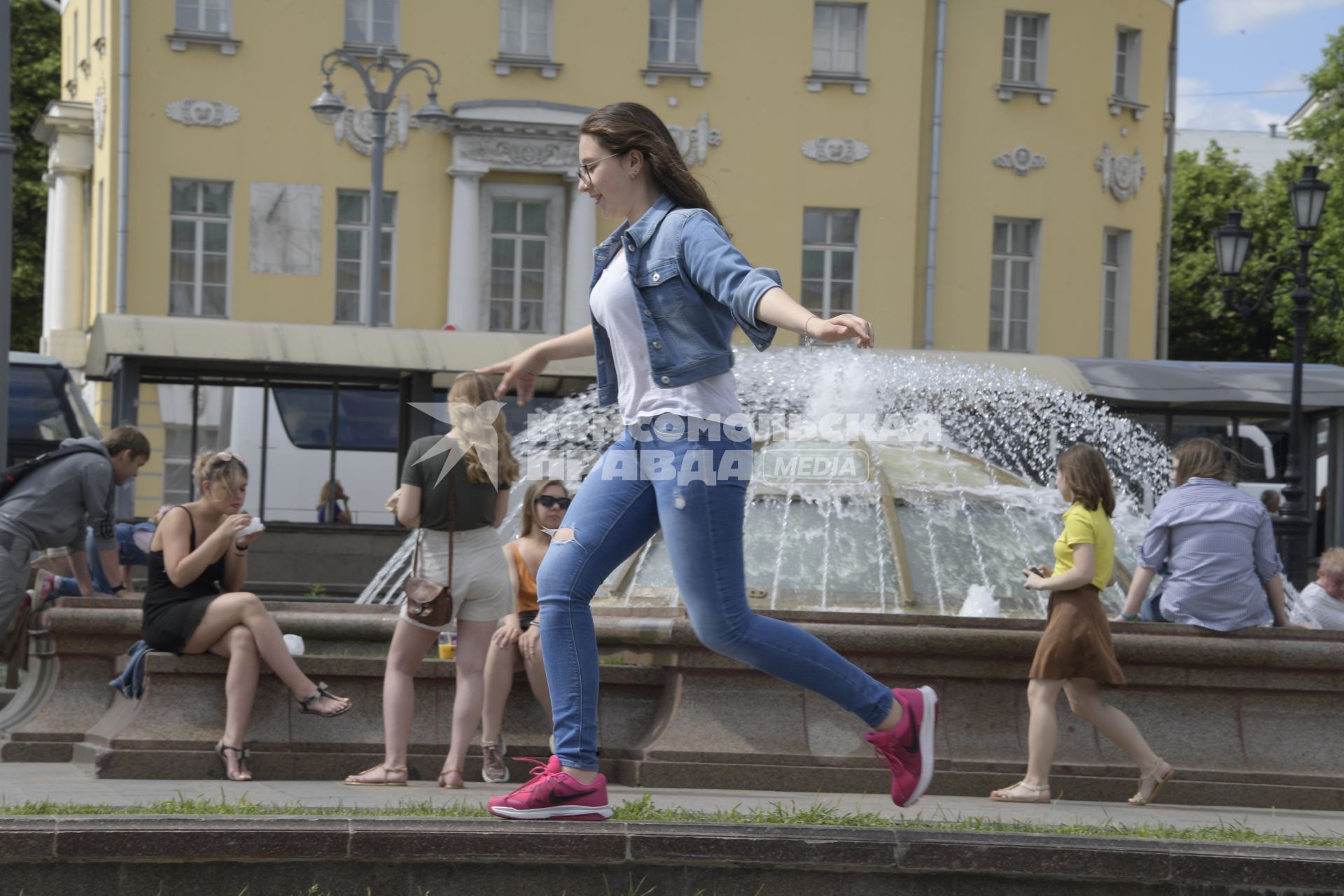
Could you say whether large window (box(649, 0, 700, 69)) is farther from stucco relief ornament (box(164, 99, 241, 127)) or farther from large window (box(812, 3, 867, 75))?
stucco relief ornament (box(164, 99, 241, 127))

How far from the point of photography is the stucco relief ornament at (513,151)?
103ft

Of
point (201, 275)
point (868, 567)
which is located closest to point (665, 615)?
point (868, 567)

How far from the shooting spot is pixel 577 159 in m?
32.0

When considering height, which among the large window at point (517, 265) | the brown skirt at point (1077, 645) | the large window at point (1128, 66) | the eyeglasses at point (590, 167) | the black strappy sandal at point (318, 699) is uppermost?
the large window at point (1128, 66)

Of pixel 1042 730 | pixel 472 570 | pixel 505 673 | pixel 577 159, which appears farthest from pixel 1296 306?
pixel 472 570

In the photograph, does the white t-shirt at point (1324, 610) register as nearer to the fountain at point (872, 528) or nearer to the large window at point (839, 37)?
the fountain at point (872, 528)

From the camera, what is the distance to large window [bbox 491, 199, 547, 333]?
32031mm

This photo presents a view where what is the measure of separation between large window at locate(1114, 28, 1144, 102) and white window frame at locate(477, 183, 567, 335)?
10.8 m

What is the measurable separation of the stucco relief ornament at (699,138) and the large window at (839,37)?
7.20 ft

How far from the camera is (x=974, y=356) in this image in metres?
28.3

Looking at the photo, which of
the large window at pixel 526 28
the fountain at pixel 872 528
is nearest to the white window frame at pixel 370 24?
the large window at pixel 526 28

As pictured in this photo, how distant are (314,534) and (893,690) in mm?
21460

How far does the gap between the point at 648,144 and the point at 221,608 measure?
3624 millimetres

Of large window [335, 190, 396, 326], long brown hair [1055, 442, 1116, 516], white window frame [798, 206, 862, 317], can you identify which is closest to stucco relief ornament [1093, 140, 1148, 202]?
white window frame [798, 206, 862, 317]
